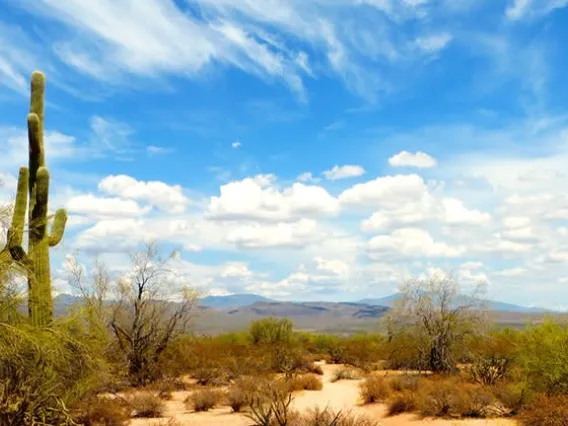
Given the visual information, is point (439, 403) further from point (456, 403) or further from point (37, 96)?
point (37, 96)

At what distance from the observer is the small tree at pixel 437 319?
29309 mm

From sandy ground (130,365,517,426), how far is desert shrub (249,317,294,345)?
53.1 feet

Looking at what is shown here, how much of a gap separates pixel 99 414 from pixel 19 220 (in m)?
5.94

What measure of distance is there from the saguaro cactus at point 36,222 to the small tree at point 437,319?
18930 mm

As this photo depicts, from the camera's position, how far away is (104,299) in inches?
1000

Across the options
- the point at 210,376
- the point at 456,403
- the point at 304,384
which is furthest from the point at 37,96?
the point at 210,376

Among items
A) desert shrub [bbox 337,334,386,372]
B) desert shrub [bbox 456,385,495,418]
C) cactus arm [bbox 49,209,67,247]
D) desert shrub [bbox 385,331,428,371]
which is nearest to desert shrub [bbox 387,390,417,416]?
desert shrub [bbox 456,385,495,418]

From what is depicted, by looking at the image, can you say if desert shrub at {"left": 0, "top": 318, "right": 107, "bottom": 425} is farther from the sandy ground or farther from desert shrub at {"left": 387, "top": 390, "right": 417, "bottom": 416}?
desert shrub at {"left": 387, "top": 390, "right": 417, "bottom": 416}

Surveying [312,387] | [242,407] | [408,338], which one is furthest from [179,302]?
[408,338]

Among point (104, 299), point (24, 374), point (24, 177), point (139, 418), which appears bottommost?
point (139, 418)

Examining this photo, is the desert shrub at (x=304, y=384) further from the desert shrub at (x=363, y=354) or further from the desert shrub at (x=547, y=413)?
the desert shrub at (x=547, y=413)

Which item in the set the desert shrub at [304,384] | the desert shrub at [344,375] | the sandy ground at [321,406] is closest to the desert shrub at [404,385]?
the sandy ground at [321,406]

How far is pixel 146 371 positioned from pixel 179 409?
646cm

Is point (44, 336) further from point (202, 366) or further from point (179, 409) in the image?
point (202, 366)
